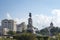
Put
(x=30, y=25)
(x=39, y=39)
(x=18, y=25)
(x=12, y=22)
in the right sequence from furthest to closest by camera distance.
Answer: (x=18, y=25)
(x=12, y=22)
(x=30, y=25)
(x=39, y=39)

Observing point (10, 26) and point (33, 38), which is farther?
point (10, 26)

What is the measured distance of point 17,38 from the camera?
103ft

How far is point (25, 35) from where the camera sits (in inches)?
1246

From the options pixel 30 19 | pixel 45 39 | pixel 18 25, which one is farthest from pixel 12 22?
pixel 45 39

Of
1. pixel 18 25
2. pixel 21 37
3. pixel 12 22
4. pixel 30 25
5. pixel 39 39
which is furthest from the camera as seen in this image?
pixel 18 25

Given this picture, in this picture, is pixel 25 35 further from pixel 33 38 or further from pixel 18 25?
pixel 18 25

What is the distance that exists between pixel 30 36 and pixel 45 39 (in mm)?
6707

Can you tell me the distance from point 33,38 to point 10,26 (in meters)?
103

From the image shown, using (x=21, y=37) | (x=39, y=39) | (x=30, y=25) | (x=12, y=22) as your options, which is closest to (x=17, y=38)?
(x=21, y=37)

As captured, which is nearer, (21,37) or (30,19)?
(21,37)

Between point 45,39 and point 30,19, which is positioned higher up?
point 30,19

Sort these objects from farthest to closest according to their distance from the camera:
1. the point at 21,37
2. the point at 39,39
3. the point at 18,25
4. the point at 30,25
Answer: the point at 18,25 → the point at 30,25 → the point at 39,39 → the point at 21,37

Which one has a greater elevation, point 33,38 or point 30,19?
point 30,19

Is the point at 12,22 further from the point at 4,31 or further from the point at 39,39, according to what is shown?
the point at 39,39
